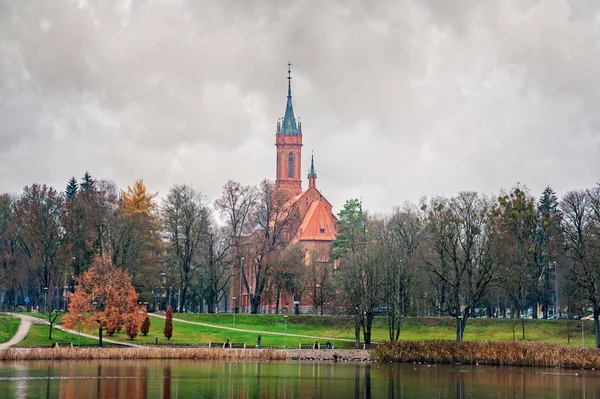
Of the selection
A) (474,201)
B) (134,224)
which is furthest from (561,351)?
(134,224)

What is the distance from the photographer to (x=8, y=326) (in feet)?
255

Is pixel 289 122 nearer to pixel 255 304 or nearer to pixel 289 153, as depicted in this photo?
pixel 289 153

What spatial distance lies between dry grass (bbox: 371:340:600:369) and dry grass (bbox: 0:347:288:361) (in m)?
8.62

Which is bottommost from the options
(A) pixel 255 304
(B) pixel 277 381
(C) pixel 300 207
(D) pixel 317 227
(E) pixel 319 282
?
(B) pixel 277 381

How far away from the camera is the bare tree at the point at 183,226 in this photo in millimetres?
94812

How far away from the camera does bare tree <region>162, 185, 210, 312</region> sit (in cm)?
9481

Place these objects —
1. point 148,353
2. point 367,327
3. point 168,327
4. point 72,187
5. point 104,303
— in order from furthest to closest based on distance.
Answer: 1. point 72,187
2. point 168,327
3. point 367,327
4. point 104,303
5. point 148,353

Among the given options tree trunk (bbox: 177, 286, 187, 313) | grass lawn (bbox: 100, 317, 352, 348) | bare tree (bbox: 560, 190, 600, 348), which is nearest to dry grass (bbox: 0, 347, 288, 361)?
grass lawn (bbox: 100, 317, 352, 348)

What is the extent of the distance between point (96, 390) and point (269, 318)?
4995 centimetres

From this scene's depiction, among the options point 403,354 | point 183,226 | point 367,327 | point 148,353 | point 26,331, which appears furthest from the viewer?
point 183,226

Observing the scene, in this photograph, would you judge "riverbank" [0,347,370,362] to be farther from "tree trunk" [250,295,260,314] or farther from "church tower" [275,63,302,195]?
"church tower" [275,63,302,195]

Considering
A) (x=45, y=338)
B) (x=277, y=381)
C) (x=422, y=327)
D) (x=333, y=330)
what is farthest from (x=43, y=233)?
(x=277, y=381)

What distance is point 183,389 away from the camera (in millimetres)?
43594

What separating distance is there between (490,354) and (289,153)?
85.5m
